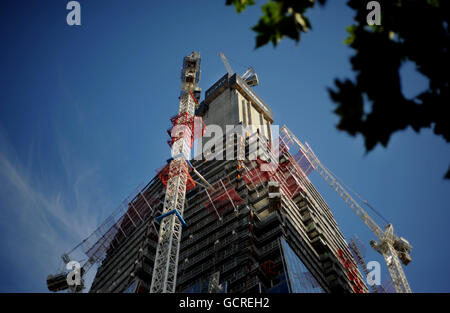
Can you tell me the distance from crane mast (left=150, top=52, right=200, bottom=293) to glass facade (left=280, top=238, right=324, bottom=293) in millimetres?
14653

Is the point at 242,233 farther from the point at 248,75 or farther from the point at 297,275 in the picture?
the point at 248,75

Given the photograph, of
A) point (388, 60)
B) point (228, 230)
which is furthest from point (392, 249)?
point (388, 60)

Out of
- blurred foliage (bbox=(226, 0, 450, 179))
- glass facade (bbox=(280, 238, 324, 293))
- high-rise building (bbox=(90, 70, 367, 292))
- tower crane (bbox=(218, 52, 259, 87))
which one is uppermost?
tower crane (bbox=(218, 52, 259, 87))

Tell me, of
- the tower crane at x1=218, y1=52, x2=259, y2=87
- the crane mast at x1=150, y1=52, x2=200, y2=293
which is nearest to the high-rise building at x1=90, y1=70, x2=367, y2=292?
the crane mast at x1=150, y1=52, x2=200, y2=293

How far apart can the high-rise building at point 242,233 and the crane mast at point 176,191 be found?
370cm

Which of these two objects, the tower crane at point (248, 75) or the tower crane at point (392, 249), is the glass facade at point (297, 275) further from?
the tower crane at point (248, 75)

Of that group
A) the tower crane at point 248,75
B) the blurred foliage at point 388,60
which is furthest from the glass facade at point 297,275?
the tower crane at point 248,75

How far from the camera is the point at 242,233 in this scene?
68.2 metres

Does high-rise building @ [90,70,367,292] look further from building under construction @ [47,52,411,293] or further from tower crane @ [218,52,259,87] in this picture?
tower crane @ [218,52,259,87]

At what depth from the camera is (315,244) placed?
76188 mm

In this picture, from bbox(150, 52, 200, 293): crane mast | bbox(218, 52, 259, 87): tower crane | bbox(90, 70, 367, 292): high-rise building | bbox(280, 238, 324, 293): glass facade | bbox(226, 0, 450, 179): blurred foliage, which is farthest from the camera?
bbox(218, 52, 259, 87): tower crane

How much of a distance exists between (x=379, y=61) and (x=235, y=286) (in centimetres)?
5354

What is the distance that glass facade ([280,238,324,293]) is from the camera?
187 feet
